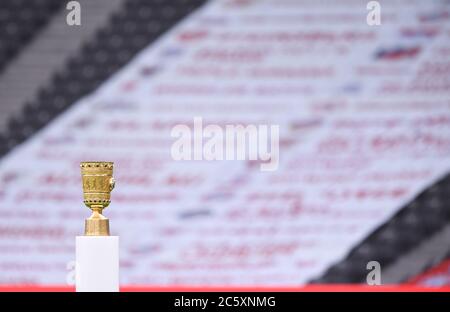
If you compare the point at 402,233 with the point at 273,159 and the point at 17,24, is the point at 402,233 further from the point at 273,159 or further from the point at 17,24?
the point at 17,24

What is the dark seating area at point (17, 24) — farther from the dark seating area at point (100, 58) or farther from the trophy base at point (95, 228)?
the trophy base at point (95, 228)

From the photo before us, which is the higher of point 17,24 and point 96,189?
point 17,24

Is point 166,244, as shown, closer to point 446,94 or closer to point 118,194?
point 118,194

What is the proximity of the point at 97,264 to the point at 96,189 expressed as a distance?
0.60 ft

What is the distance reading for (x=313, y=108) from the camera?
5.29 metres

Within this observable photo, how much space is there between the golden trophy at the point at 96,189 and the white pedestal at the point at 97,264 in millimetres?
56

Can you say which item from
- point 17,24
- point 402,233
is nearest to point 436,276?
point 402,233

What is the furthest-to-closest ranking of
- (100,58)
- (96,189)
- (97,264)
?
1. (100,58)
2. (96,189)
3. (97,264)

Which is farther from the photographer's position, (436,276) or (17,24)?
(17,24)

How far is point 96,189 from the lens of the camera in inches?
86.9

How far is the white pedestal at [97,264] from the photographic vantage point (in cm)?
210

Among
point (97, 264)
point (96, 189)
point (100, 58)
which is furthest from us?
point (100, 58)

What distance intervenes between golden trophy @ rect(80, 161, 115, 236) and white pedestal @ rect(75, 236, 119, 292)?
6 centimetres
